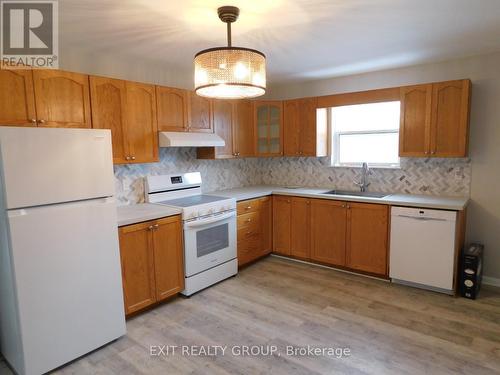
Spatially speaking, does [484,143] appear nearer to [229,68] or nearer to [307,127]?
[307,127]

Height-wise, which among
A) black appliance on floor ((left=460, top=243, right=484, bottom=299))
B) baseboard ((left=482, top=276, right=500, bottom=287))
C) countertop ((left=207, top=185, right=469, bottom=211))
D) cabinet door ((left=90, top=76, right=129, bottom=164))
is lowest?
baseboard ((left=482, top=276, right=500, bottom=287))

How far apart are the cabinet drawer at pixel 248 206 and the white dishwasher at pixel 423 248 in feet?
5.04

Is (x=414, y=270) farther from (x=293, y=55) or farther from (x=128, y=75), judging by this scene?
(x=128, y=75)

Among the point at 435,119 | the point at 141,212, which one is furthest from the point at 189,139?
the point at 435,119

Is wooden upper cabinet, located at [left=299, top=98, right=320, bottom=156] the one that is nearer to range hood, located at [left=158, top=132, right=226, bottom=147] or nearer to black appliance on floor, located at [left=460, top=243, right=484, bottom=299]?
range hood, located at [left=158, top=132, right=226, bottom=147]

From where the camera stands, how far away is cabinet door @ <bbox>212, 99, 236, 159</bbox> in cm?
382

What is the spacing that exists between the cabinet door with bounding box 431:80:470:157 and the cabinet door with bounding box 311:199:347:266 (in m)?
1.14

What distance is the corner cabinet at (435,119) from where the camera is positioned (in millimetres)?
3131

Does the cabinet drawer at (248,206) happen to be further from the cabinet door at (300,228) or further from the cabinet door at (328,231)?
the cabinet door at (328,231)

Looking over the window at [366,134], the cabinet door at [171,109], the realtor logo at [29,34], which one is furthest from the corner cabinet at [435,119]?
the realtor logo at [29,34]

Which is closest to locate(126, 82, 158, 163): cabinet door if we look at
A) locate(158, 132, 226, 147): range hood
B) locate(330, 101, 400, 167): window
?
locate(158, 132, 226, 147): range hood

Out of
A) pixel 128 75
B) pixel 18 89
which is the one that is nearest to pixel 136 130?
pixel 128 75

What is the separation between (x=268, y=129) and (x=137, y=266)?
2518 mm

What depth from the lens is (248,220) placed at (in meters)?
3.90
